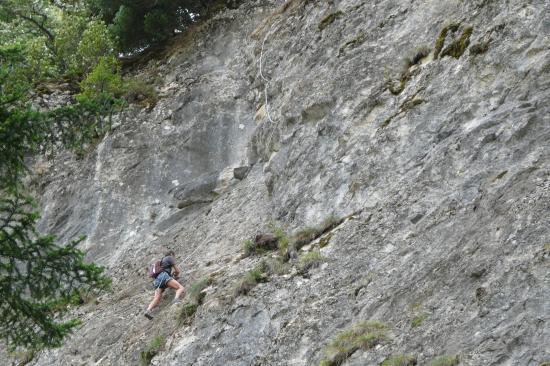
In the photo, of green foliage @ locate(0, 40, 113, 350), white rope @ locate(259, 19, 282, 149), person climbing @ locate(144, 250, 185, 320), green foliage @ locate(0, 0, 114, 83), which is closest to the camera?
green foliage @ locate(0, 40, 113, 350)

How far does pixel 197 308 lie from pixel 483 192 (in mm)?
4790

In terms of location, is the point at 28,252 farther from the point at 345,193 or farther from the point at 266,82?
the point at 266,82

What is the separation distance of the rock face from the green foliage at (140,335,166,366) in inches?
3.0

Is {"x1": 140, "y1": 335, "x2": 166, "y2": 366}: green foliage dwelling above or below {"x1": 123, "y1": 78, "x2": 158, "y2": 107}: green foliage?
below

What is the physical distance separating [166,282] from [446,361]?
23.0 feet

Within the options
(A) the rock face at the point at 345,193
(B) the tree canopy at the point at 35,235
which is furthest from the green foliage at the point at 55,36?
(B) the tree canopy at the point at 35,235

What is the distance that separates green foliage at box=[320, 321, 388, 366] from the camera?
774cm

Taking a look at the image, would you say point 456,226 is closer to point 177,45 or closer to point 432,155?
point 432,155

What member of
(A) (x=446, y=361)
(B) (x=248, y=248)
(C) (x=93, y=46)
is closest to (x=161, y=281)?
(B) (x=248, y=248)

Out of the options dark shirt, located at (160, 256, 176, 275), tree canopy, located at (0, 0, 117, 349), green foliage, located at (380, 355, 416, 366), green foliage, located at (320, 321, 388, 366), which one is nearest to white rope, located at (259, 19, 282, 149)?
dark shirt, located at (160, 256, 176, 275)

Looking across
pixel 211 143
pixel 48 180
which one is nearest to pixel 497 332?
pixel 211 143

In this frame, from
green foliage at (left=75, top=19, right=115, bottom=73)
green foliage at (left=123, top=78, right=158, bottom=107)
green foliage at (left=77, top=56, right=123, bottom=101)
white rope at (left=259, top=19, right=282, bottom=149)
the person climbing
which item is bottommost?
the person climbing

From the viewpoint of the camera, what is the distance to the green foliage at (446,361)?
662 centimetres

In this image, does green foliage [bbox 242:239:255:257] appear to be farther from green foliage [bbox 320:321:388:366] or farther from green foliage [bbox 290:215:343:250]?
green foliage [bbox 320:321:388:366]
